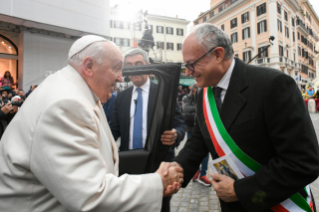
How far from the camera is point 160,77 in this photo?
1832mm

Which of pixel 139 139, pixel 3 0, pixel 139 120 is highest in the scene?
pixel 3 0

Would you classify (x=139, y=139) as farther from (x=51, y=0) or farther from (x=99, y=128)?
(x=51, y=0)

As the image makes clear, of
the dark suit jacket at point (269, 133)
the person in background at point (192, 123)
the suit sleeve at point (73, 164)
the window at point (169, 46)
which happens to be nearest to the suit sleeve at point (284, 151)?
the dark suit jacket at point (269, 133)

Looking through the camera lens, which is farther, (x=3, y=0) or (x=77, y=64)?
(x=3, y=0)

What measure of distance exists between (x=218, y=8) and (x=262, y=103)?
4916cm

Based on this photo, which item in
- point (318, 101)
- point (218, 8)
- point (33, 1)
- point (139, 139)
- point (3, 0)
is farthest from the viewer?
point (218, 8)

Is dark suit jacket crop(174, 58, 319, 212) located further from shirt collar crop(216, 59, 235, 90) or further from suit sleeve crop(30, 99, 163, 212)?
suit sleeve crop(30, 99, 163, 212)

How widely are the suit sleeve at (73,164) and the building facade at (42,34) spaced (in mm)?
10493

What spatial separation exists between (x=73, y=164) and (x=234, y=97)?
108 cm

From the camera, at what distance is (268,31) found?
1362 inches

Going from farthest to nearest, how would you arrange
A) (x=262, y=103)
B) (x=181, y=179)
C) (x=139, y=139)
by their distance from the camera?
(x=139, y=139)
(x=181, y=179)
(x=262, y=103)

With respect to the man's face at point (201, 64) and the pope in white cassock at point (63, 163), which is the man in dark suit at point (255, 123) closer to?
the man's face at point (201, 64)

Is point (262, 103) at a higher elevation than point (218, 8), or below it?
below

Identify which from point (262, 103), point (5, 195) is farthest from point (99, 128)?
point (262, 103)
